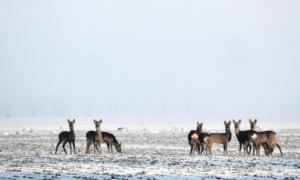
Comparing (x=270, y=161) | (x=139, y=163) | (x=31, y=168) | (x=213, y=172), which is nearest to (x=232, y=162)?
(x=270, y=161)

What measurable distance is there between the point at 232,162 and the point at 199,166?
233 centimetres

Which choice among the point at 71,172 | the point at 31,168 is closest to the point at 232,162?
the point at 71,172

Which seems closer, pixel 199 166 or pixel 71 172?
pixel 71 172

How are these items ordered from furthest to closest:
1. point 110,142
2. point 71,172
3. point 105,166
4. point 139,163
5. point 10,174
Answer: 1. point 110,142
2. point 139,163
3. point 105,166
4. point 71,172
5. point 10,174

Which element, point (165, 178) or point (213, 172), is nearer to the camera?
point (165, 178)

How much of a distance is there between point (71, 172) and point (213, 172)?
235 inches

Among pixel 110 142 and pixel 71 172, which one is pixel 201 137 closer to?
pixel 110 142

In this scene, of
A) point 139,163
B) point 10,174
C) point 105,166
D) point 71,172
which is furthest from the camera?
point 139,163

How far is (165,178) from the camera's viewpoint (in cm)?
1421

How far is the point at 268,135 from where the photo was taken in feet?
72.6

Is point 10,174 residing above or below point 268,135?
below

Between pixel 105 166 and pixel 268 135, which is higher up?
pixel 268 135

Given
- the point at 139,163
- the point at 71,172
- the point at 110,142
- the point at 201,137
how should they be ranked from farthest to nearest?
the point at 110,142 < the point at 201,137 < the point at 139,163 < the point at 71,172

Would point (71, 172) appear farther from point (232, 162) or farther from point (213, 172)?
point (232, 162)
